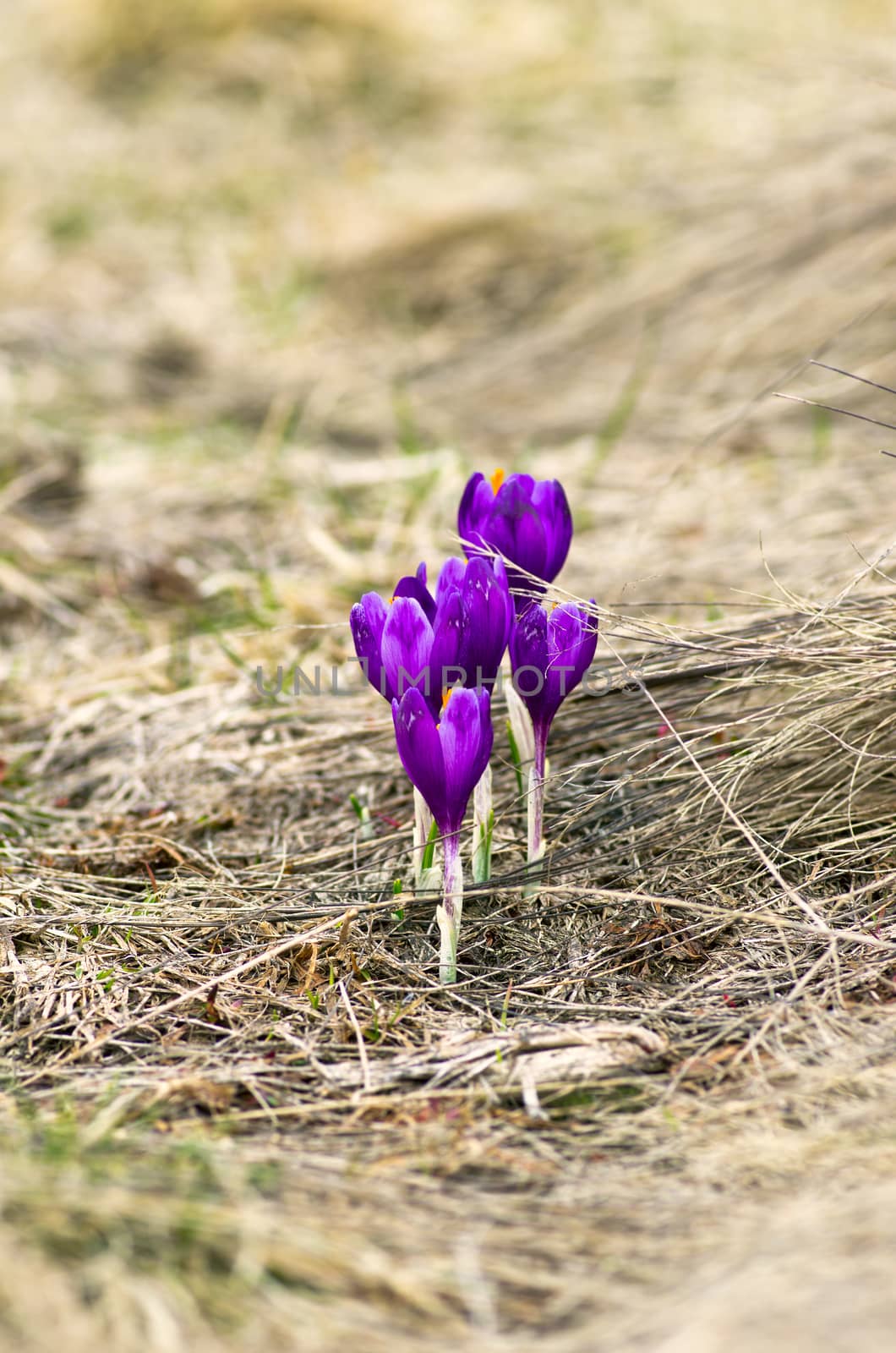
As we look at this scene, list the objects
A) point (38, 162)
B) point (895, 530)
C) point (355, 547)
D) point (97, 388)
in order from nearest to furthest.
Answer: point (895, 530), point (355, 547), point (97, 388), point (38, 162)

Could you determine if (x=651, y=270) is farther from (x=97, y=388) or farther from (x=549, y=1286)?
(x=549, y=1286)

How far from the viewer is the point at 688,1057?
1681mm

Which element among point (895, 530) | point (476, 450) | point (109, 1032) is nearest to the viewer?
point (109, 1032)

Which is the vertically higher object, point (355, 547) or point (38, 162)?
point (38, 162)

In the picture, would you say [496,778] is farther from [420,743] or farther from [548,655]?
[420,743]

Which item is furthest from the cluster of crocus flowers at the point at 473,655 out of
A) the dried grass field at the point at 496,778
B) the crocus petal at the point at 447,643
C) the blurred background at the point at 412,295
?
the blurred background at the point at 412,295

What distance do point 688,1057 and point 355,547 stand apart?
237 cm

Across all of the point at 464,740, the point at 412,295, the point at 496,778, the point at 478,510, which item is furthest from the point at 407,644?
the point at 412,295

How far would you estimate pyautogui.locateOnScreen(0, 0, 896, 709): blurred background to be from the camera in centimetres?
371

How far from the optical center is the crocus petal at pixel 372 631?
1.85 meters

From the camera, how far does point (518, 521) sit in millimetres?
2014

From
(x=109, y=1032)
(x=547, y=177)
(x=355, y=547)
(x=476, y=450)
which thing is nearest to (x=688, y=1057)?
(x=109, y=1032)

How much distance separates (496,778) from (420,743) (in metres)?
0.69

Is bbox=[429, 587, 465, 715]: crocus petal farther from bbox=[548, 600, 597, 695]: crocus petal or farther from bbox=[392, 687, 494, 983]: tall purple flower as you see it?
bbox=[548, 600, 597, 695]: crocus petal
